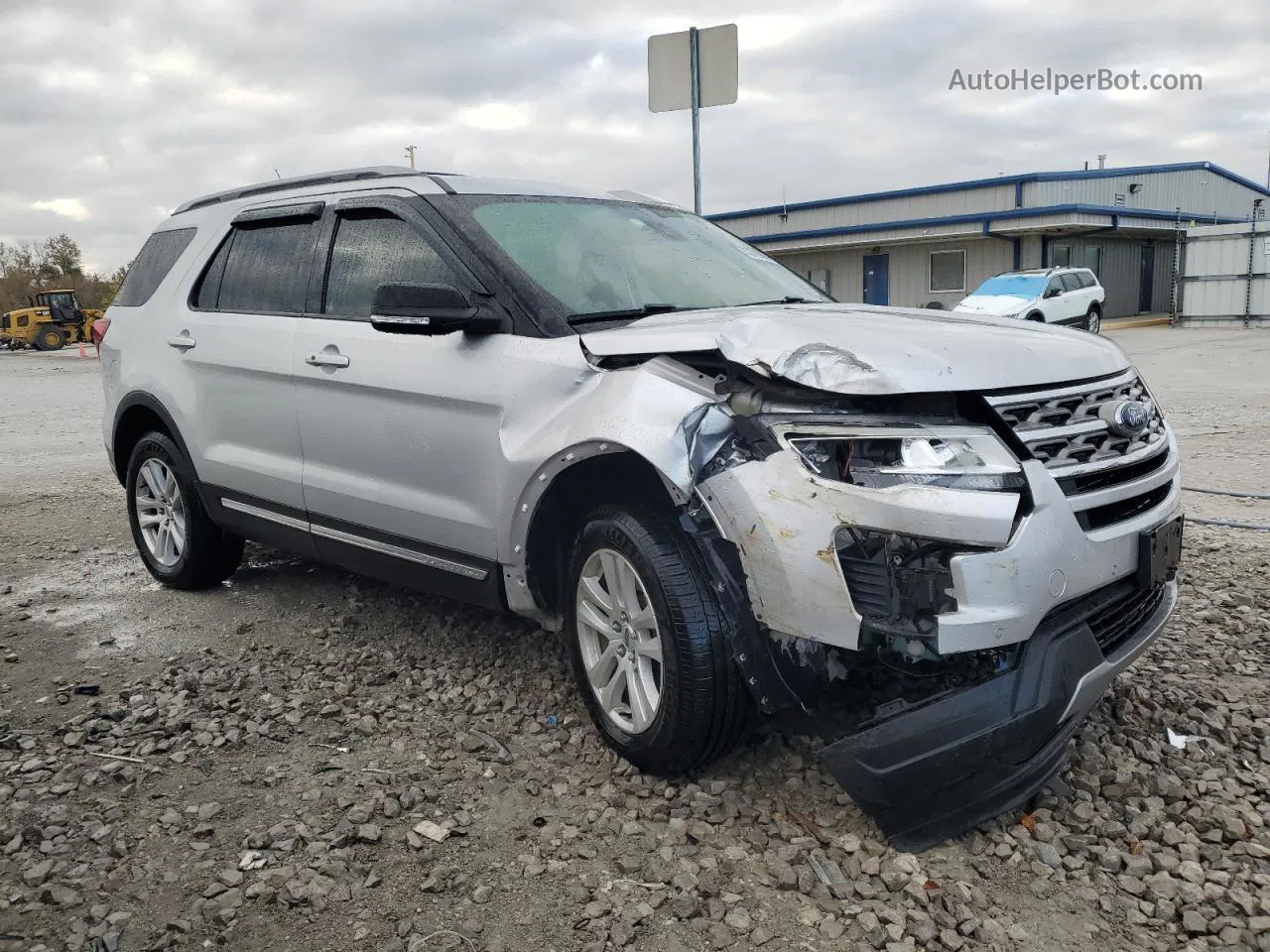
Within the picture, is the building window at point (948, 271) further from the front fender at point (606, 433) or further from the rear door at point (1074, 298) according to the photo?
the front fender at point (606, 433)

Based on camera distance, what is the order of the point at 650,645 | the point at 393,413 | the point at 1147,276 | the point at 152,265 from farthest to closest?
the point at 1147,276
the point at 152,265
the point at 393,413
the point at 650,645

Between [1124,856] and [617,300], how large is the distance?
2.24 metres

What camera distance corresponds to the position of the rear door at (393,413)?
3.51 m

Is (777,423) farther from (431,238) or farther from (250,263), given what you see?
(250,263)

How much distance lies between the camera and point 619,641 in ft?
10.4

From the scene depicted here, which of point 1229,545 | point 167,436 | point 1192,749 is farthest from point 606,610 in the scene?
point 1229,545

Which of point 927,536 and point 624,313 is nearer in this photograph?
point 927,536

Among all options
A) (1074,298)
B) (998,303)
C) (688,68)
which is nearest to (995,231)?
(1074,298)

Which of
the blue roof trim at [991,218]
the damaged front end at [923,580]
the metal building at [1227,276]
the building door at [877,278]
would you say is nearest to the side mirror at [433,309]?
the damaged front end at [923,580]

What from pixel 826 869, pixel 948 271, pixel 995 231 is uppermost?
pixel 995 231

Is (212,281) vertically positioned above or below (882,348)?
above

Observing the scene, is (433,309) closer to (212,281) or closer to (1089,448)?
(1089,448)

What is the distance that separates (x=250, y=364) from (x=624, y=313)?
6.03 ft

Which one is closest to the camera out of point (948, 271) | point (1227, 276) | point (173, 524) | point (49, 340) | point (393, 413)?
point (393, 413)
